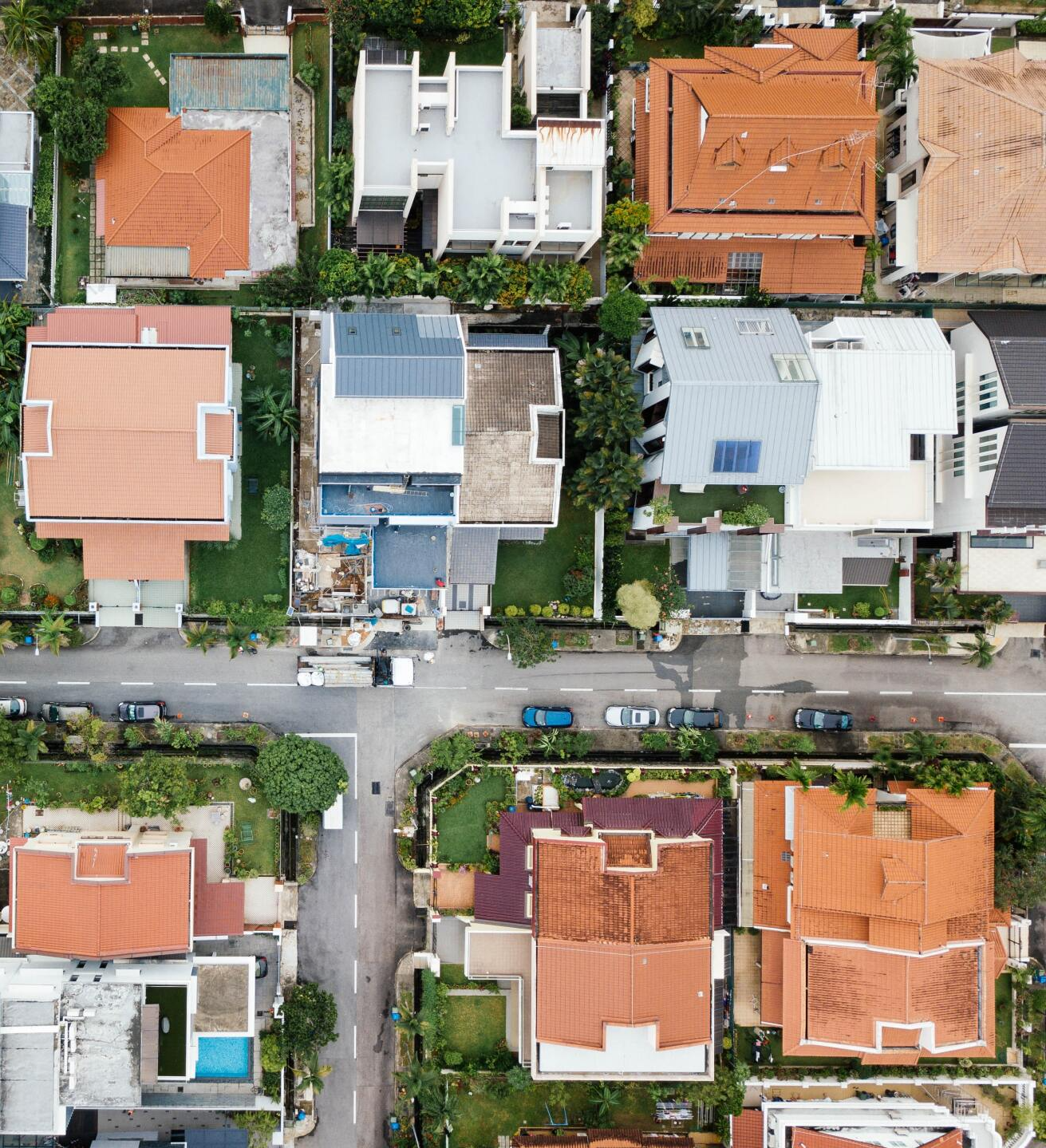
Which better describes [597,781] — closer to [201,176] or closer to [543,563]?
[543,563]

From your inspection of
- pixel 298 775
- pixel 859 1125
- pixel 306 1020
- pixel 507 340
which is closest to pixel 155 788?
pixel 298 775

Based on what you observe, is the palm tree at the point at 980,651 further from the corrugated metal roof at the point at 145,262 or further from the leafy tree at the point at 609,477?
the corrugated metal roof at the point at 145,262

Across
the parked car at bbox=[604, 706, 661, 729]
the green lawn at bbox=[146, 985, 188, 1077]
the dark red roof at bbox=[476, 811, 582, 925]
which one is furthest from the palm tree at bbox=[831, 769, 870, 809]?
the green lawn at bbox=[146, 985, 188, 1077]

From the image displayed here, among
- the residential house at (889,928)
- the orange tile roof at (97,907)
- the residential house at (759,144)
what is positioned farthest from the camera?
the residential house at (889,928)

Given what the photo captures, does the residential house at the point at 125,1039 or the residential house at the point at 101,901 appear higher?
the residential house at the point at 101,901

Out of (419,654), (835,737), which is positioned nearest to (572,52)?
(419,654)

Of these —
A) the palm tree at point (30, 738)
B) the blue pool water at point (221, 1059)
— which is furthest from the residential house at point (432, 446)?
the blue pool water at point (221, 1059)

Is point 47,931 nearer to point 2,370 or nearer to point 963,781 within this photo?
point 2,370
